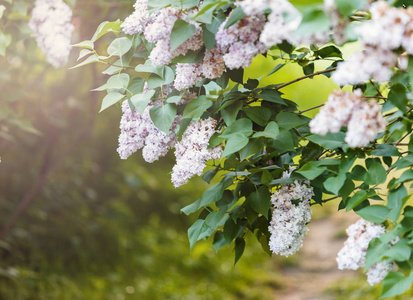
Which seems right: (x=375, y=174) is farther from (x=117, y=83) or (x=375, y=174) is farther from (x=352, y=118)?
(x=117, y=83)

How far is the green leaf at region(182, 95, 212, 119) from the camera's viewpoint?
3.31 feet

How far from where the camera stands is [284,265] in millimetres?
4324

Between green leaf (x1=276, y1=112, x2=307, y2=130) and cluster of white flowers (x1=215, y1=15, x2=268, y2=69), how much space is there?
0.64 ft

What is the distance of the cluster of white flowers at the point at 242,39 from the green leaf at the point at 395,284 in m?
0.48

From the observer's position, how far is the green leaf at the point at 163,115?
1.03 meters

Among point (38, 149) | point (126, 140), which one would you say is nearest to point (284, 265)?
point (38, 149)

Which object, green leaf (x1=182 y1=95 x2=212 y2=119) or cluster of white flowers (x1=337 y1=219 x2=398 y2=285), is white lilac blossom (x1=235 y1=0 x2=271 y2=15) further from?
cluster of white flowers (x1=337 y1=219 x2=398 y2=285)

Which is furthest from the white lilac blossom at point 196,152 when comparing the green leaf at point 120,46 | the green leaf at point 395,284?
the green leaf at point 395,284

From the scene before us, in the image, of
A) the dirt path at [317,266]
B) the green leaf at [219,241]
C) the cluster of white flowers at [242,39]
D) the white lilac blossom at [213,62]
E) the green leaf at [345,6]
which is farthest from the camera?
the dirt path at [317,266]

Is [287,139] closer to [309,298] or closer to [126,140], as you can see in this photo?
[126,140]

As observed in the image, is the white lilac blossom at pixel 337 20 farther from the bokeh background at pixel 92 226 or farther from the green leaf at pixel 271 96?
the bokeh background at pixel 92 226

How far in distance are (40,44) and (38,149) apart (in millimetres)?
2132

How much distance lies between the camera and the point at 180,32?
89cm

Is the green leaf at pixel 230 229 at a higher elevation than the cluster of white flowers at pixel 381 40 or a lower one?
lower
